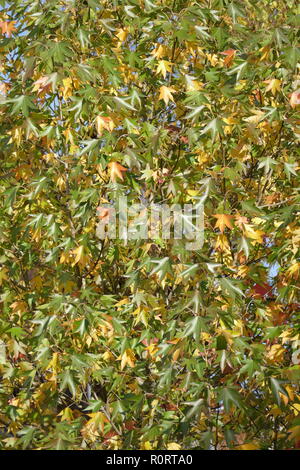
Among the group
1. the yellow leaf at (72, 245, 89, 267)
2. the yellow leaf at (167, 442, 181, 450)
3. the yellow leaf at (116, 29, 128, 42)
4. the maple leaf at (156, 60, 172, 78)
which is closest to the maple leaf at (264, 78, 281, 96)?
the maple leaf at (156, 60, 172, 78)

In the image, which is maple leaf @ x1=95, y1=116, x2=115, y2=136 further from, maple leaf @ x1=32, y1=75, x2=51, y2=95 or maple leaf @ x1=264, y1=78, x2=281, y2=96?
maple leaf @ x1=264, y1=78, x2=281, y2=96

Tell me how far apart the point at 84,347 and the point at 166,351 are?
0.67 m

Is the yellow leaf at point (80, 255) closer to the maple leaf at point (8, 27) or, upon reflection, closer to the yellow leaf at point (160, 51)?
the yellow leaf at point (160, 51)

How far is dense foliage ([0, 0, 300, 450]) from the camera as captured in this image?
3.53 metres

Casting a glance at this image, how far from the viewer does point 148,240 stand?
380 centimetres

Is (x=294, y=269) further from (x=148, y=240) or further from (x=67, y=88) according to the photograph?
(x=67, y=88)

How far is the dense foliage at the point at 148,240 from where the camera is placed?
11.6 ft

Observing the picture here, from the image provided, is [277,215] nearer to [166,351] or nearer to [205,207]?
[205,207]

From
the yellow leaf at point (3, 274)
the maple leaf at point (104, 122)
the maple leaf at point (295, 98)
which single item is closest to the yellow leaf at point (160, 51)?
the maple leaf at point (104, 122)

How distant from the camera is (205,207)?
3.84 m

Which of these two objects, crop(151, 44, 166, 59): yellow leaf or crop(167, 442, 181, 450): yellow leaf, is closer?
crop(167, 442, 181, 450): yellow leaf

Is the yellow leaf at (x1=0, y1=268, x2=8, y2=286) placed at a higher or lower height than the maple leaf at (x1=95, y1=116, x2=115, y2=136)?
lower

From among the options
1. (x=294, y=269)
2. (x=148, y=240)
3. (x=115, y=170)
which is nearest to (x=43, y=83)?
(x=115, y=170)
